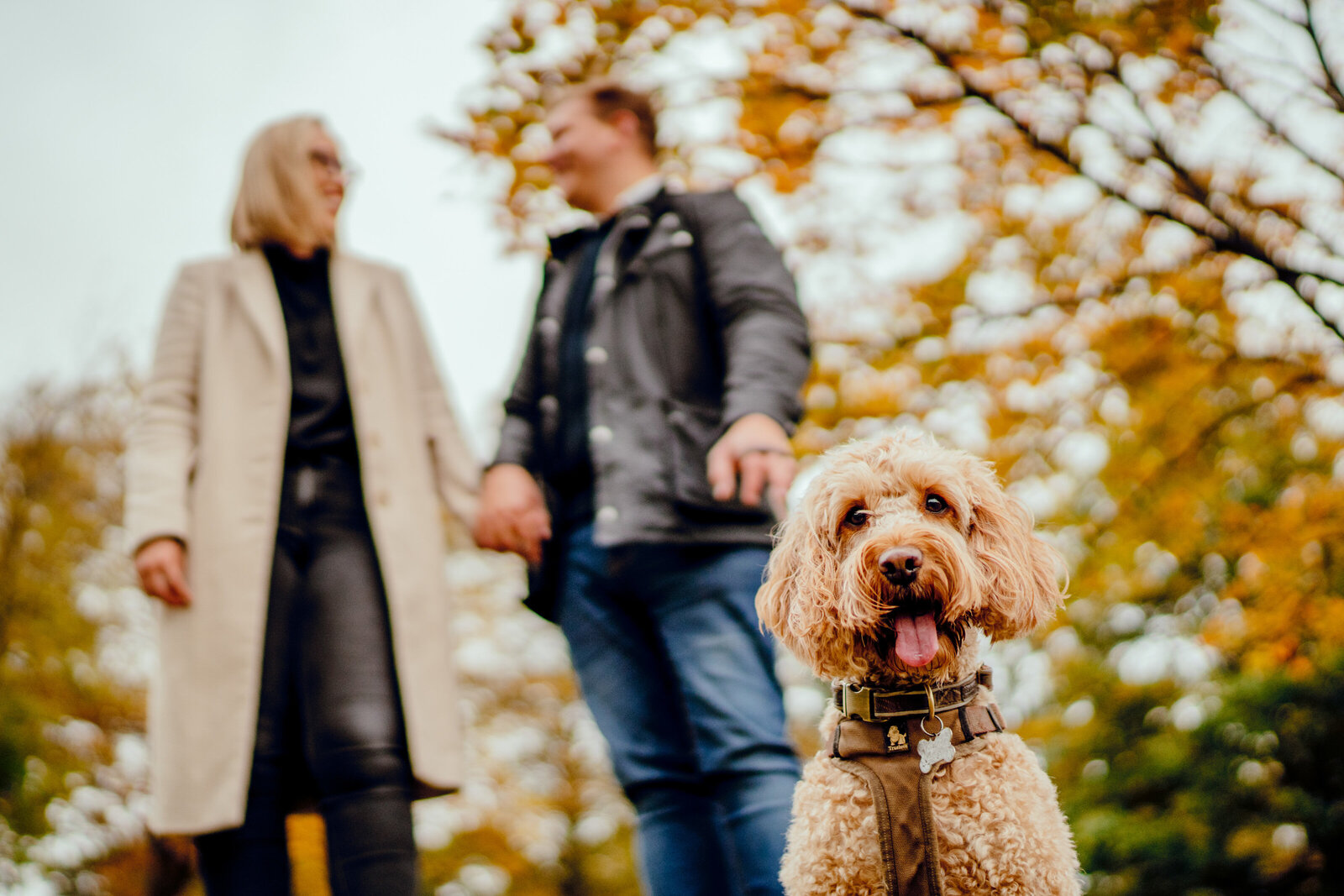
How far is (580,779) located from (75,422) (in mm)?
10361

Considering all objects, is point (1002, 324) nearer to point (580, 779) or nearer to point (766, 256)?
point (766, 256)

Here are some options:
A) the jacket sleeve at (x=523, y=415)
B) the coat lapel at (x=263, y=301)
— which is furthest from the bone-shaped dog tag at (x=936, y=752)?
the coat lapel at (x=263, y=301)

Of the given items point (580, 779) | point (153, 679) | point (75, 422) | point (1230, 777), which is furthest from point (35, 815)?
point (1230, 777)

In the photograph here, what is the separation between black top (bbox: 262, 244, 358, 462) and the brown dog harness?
5.85 feet

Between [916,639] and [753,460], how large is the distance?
27.1 inches

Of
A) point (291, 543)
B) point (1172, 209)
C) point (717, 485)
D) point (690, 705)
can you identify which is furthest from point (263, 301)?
point (1172, 209)

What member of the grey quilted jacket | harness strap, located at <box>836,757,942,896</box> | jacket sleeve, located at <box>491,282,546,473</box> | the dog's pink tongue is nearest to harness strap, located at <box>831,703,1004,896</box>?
harness strap, located at <box>836,757,942,896</box>

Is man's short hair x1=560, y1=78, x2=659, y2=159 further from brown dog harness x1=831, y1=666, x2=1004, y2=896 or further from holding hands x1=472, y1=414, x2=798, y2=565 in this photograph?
brown dog harness x1=831, y1=666, x2=1004, y2=896

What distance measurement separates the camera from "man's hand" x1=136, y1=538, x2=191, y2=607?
289cm

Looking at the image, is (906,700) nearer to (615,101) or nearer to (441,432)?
(441,432)

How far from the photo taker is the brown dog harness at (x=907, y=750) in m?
1.87

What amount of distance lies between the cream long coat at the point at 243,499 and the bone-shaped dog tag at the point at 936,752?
1.47m

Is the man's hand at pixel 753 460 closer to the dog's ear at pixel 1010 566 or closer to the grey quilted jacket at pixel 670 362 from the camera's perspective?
the grey quilted jacket at pixel 670 362

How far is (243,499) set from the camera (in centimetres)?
296
